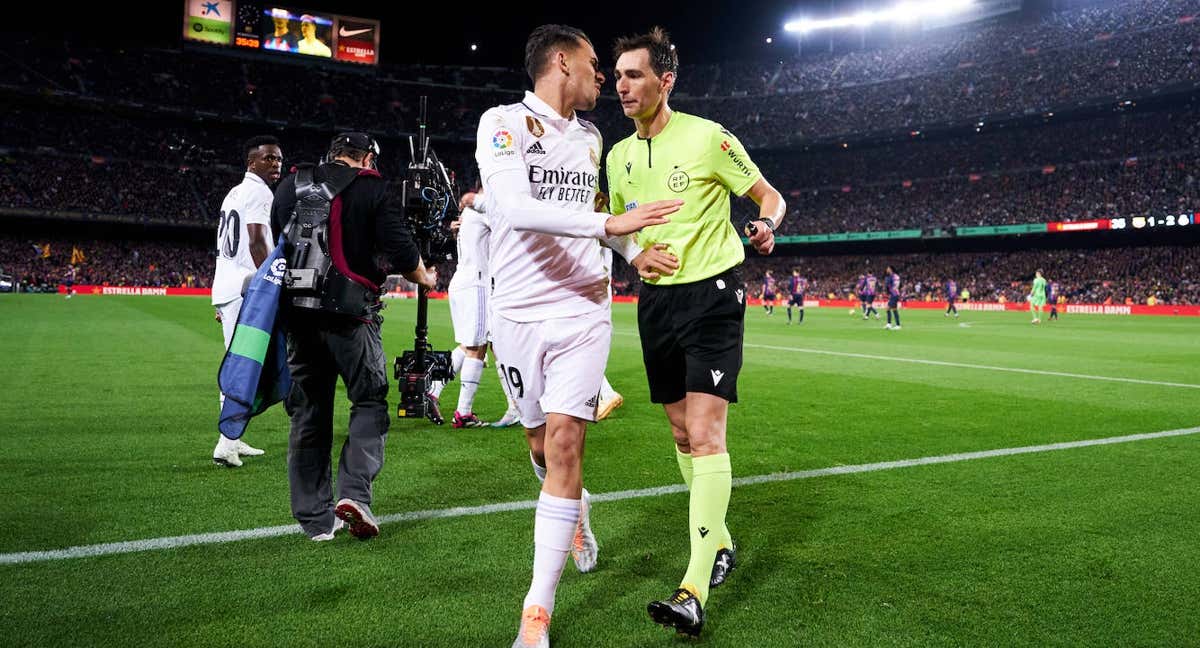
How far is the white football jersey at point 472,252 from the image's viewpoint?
7582 millimetres

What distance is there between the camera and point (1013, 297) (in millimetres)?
48344

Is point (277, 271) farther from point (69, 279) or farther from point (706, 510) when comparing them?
point (69, 279)

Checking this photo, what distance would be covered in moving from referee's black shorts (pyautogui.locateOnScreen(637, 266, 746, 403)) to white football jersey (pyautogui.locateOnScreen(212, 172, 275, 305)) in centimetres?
334

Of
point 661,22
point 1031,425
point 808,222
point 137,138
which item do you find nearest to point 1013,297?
point 808,222

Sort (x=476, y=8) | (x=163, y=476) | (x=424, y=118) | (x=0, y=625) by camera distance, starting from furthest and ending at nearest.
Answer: (x=476, y=8) < (x=424, y=118) < (x=163, y=476) < (x=0, y=625)

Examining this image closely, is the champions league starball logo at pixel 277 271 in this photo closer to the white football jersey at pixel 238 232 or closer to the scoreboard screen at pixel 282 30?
the white football jersey at pixel 238 232

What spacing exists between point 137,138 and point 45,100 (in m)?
6.05

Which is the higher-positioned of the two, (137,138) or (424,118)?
(137,138)

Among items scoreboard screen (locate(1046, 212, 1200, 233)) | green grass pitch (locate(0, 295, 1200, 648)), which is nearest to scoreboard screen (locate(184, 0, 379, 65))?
scoreboard screen (locate(1046, 212, 1200, 233))

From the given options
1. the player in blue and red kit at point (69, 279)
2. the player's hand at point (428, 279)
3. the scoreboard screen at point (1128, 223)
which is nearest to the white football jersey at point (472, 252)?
the player's hand at point (428, 279)

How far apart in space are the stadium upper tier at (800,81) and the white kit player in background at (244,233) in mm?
51569

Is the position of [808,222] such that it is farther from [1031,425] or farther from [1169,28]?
[1031,425]

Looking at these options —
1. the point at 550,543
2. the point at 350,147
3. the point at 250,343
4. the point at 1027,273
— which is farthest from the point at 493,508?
the point at 1027,273

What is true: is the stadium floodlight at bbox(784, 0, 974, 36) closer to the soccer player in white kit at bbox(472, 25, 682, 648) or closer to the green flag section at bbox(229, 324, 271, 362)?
the soccer player in white kit at bbox(472, 25, 682, 648)
